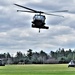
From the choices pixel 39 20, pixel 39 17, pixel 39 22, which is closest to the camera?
pixel 39 22

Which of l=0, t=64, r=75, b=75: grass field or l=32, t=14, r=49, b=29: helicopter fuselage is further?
l=0, t=64, r=75, b=75: grass field

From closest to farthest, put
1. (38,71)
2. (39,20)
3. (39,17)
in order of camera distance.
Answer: (39,20) → (39,17) → (38,71)

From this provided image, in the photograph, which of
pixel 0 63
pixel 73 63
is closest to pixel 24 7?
pixel 73 63

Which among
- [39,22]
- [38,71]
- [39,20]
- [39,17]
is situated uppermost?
[39,17]

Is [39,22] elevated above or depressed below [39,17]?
below

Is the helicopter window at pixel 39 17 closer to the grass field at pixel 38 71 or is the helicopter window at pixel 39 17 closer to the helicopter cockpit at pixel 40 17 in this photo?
the helicopter cockpit at pixel 40 17


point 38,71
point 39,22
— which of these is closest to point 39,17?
point 39,22

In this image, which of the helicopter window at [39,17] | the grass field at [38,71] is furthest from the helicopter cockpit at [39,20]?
the grass field at [38,71]

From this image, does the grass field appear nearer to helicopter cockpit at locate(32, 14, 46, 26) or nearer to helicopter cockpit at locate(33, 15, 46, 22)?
A: helicopter cockpit at locate(32, 14, 46, 26)

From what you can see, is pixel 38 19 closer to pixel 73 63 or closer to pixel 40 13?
pixel 40 13

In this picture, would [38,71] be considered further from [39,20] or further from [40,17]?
[39,20]

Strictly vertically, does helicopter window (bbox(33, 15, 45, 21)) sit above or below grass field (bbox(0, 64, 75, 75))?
above

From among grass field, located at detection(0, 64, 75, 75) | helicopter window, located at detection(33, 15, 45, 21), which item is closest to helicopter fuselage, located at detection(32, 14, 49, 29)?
helicopter window, located at detection(33, 15, 45, 21)

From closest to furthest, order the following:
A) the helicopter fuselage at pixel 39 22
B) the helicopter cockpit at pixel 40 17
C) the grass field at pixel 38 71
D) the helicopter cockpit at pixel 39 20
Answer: the helicopter fuselage at pixel 39 22 → the grass field at pixel 38 71 → the helicopter cockpit at pixel 39 20 → the helicopter cockpit at pixel 40 17
